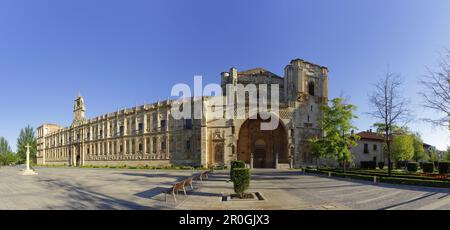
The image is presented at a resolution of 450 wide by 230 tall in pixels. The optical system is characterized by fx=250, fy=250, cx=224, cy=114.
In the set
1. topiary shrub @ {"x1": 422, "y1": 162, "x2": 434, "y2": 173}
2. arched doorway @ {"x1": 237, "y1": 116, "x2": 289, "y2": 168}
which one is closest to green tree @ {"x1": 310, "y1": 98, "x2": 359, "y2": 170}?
topiary shrub @ {"x1": 422, "y1": 162, "x2": 434, "y2": 173}

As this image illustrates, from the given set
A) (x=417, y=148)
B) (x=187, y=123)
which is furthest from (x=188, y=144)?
(x=417, y=148)

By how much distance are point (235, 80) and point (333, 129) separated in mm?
23150

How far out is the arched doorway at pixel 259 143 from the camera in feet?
158

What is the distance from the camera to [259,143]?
160 ft

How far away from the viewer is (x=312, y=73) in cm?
5169

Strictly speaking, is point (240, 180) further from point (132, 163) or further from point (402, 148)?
point (402, 148)

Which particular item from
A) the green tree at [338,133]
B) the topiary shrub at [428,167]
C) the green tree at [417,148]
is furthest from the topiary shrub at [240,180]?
the green tree at [417,148]

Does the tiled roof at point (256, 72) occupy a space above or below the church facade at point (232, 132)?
above

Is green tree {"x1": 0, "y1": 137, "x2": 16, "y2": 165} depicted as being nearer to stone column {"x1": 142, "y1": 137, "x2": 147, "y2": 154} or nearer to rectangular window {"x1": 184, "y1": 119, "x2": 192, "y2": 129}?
stone column {"x1": 142, "y1": 137, "x2": 147, "y2": 154}

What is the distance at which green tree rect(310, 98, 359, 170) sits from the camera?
1184 inches

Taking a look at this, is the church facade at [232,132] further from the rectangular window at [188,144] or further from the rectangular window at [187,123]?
the rectangular window at [188,144]

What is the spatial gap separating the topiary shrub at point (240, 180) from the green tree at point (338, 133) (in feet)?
69.8
